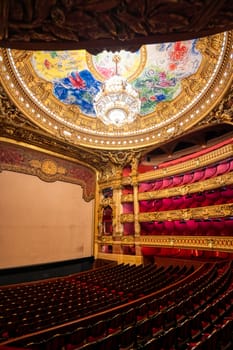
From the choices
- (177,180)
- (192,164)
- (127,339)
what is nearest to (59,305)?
(127,339)

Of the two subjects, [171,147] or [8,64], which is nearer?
[8,64]

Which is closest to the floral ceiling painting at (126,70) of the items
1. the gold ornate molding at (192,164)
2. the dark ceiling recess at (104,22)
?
the gold ornate molding at (192,164)

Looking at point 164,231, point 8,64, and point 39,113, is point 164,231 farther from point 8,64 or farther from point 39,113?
point 8,64

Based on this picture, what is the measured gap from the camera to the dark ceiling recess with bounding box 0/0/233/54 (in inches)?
67.4

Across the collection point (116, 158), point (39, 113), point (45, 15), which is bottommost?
point (45, 15)

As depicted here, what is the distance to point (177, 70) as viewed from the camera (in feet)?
28.7

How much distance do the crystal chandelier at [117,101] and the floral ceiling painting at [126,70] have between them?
7.00ft

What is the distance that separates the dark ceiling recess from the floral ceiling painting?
6.98 metres

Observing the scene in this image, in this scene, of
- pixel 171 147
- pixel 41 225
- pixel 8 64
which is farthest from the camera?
pixel 171 147

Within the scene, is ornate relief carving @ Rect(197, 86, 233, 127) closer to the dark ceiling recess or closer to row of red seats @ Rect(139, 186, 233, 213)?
row of red seats @ Rect(139, 186, 233, 213)

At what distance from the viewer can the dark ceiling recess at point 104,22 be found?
1.71 m

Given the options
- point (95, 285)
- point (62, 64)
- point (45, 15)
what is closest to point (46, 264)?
point (95, 285)

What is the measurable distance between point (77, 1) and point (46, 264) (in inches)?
367

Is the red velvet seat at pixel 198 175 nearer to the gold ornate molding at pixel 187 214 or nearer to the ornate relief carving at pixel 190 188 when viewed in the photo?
the ornate relief carving at pixel 190 188
